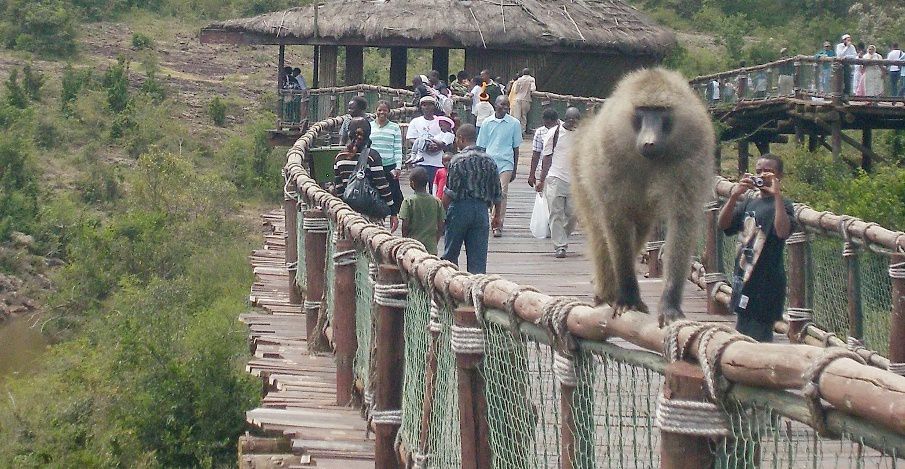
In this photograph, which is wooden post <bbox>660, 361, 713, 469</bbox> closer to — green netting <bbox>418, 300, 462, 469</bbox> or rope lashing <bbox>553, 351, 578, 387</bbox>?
rope lashing <bbox>553, 351, 578, 387</bbox>

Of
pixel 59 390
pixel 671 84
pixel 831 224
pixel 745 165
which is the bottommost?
pixel 59 390

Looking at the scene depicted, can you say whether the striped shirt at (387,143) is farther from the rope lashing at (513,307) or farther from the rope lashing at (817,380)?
the rope lashing at (817,380)

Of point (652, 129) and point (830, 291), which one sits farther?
point (830, 291)

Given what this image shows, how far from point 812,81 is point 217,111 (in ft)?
72.8

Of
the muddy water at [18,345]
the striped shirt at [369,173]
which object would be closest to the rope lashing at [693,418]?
the striped shirt at [369,173]

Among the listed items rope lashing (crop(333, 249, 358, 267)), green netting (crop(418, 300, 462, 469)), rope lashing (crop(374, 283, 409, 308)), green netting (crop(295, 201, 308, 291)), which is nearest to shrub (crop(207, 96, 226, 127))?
green netting (crop(295, 201, 308, 291))

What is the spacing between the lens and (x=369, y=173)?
34.1 ft

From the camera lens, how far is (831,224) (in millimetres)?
8281

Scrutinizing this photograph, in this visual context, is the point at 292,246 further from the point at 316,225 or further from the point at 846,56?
the point at 846,56

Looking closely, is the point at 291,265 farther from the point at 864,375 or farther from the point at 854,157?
the point at 854,157

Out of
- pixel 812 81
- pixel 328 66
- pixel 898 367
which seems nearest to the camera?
pixel 898 367

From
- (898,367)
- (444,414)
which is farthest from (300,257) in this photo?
(444,414)

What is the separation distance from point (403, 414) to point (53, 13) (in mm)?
38163

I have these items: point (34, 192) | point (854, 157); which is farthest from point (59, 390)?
point (854, 157)
